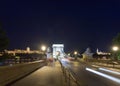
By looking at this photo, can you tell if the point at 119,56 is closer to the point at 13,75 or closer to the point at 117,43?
the point at 117,43

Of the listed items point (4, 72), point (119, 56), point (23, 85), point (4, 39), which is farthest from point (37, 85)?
point (119, 56)

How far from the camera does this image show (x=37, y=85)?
2119 cm

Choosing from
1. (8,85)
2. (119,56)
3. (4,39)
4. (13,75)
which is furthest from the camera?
(119,56)

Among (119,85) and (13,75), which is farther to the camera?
(13,75)

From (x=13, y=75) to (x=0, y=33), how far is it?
94.3 feet

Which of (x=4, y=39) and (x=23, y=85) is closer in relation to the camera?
(x=23, y=85)

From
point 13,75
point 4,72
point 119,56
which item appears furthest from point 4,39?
point 119,56

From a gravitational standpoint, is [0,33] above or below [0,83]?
above

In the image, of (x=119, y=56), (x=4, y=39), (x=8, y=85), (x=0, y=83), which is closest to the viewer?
(x=0, y=83)

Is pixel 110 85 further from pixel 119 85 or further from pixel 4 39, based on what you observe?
pixel 4 39

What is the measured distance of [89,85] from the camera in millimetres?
21656

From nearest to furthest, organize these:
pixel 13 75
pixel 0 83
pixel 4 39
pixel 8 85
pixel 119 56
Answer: pixel 0 83 → pixel 8 85 → pixel 13 75 → pixel 4 39 → pixel 119 56

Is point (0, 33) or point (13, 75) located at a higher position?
point (0, 33)

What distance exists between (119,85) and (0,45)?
33.8m
